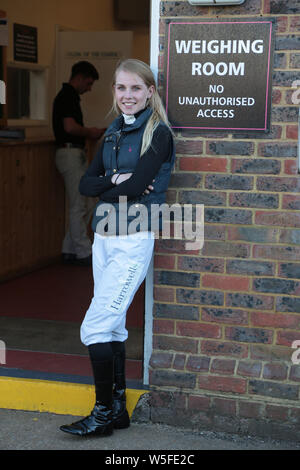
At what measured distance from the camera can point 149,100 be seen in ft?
12.1

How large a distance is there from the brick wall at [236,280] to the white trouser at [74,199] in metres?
3.88

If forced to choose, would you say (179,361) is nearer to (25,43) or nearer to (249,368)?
(249,368)

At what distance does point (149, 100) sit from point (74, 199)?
417 cm

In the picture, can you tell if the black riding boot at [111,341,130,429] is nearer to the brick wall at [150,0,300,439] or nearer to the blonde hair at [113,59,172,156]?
the brick wall at [150,0,300,439]

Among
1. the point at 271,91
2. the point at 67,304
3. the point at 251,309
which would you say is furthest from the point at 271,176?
the point at 67,304

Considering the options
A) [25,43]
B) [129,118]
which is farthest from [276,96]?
[25,43]

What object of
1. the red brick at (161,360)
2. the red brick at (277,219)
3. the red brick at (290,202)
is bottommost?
the red brick at (161,360)

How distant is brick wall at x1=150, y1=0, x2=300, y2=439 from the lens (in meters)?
3.70

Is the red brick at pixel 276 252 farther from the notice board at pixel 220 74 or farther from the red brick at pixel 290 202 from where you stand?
the notice board at pixel 220 74

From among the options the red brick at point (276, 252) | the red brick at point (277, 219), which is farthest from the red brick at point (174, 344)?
the red brick at point (277, 219)

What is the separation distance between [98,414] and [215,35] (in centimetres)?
208

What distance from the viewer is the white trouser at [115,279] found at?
3.63 meters
